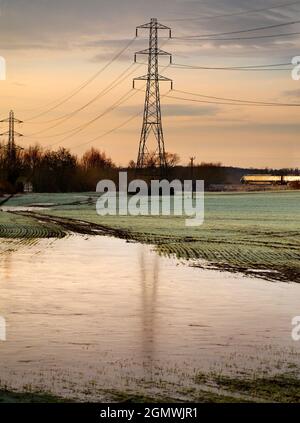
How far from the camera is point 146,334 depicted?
1728cm

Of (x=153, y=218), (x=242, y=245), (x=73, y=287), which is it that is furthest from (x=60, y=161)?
(x=73, y=287)

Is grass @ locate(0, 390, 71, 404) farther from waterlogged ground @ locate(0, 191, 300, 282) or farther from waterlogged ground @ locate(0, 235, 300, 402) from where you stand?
waterlogged ground @ locate(0, 191, 300, 282)

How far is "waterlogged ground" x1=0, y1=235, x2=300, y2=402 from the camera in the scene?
42.7ft

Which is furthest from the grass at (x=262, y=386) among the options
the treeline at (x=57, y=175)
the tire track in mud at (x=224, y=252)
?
the treeline at (x=57, y=175)

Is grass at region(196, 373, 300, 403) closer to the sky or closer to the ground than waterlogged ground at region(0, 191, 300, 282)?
closer to the ground

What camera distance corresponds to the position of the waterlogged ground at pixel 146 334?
42.7ft

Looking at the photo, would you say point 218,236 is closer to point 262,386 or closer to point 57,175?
point 262,386

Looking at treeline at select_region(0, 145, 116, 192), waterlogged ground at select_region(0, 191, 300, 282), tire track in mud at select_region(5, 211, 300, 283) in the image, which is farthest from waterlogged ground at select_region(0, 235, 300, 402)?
treeline at select_region(0, 145, 116, 192)

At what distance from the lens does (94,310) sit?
808 inches

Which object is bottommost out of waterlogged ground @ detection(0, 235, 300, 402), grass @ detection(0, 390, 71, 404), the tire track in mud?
grass @ detection(0, 390, 71, 404)

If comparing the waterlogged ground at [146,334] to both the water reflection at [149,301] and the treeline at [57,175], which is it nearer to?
the water reflection at [149,301]

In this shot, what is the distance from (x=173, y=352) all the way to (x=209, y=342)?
3.97ft

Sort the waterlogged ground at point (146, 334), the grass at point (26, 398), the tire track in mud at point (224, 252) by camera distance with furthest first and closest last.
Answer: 1. the tire track in mud at point (224, 252)
2. the waterlogged ground at point (146, 334)
3. the grass at point (26, 398)
